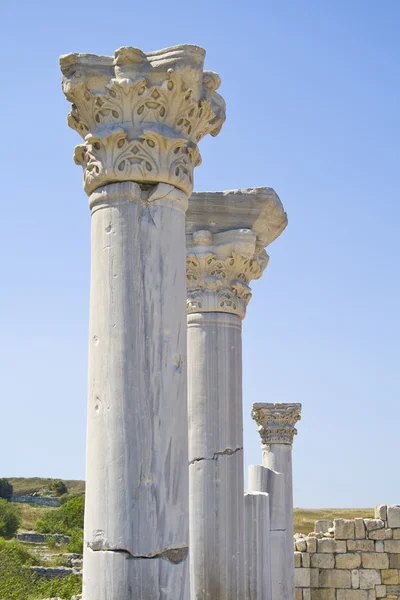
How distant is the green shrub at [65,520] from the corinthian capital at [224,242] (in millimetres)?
41417

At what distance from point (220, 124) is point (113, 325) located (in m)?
1.81

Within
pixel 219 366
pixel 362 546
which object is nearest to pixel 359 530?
pixel 362 546

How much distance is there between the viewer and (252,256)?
944 centimetres

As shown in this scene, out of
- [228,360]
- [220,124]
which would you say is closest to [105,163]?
[220,124]

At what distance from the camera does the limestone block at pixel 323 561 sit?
22500 millimetres

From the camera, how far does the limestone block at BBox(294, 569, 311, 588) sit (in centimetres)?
2236

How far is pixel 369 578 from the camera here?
73.3ft

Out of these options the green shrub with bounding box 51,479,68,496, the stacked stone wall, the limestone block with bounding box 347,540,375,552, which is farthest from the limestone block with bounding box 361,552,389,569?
the green shrub with bounding box 51,479,68,496

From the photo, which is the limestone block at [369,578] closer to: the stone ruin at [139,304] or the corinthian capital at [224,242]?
the corinthian capital at [224,242]

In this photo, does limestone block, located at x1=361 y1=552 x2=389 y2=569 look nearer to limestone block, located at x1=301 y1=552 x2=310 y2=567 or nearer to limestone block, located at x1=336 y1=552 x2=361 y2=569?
limestone block, located at x1=336 y1=552 x2=361 y2=569

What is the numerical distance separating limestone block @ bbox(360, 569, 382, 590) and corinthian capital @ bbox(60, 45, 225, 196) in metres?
18.4

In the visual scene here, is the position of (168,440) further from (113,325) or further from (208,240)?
(208,240)

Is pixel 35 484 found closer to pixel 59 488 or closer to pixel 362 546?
pixel 59 488

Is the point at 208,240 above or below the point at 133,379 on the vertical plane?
above
